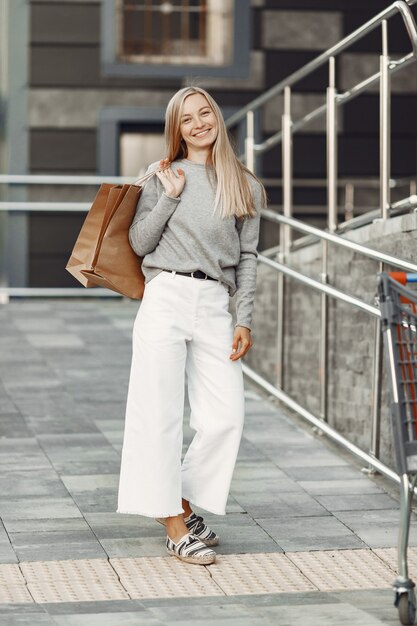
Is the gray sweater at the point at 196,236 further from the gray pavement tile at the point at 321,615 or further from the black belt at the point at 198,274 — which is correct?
the gray pavement tile at the point at 321,615

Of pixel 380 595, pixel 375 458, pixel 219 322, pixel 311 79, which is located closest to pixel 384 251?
pixel 375 458

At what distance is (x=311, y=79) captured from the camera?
14.3 m

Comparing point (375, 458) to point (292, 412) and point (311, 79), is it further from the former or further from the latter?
point (311, 79)

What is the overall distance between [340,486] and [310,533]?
0.91 metres

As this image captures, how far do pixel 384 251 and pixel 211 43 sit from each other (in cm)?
796

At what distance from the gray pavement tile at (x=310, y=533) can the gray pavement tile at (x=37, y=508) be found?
0.84 m

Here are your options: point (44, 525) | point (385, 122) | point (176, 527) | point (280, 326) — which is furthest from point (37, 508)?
point (280, 326)

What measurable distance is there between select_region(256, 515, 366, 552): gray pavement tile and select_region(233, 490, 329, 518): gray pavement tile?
9cm

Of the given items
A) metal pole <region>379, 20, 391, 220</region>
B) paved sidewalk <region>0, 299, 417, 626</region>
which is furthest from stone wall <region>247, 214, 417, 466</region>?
paved sidewalk <region>0, 299, 417, 626</region>

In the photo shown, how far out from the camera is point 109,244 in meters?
5.36

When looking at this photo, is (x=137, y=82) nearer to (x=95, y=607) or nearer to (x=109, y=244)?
(x=109, y=244)

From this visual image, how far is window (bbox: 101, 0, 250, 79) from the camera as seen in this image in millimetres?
14117

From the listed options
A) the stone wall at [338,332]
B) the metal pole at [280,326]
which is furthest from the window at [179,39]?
the metal pole at [280,326]

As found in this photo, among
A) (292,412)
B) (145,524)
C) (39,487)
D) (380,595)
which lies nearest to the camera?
(380,595)
